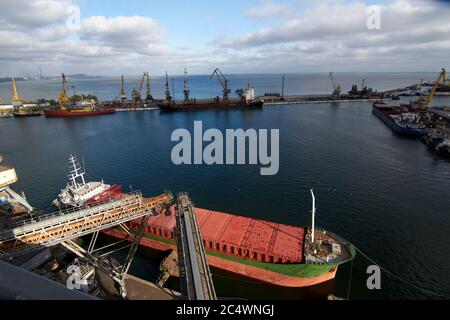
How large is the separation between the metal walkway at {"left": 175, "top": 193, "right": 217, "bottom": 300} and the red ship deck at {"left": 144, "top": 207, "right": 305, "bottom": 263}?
23.6 feet

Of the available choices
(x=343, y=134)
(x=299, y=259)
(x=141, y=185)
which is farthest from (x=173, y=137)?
(x=299, y=259)

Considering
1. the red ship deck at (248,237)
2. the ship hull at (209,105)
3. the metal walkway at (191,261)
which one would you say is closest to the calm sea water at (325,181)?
the red ship deck at (248,237)

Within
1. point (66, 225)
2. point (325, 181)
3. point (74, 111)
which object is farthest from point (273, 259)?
point (74, 111)

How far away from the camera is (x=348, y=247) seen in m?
28.0

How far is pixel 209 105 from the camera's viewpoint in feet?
512

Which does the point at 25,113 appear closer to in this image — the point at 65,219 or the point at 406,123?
the point at 65,219

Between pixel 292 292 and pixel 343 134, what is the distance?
77.2 metres

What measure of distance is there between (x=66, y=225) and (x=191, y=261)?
1603 cm

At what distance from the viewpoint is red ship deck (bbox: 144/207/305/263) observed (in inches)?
1098

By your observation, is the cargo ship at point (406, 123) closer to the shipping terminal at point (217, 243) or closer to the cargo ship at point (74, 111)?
the shipping terminal at point (217, 243)

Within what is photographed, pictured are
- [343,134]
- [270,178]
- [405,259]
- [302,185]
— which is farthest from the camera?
[343,134]

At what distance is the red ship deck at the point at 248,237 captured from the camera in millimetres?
27891

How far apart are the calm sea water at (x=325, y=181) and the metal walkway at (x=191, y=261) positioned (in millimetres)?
19050

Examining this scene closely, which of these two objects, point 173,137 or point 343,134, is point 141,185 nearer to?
point 173,137
